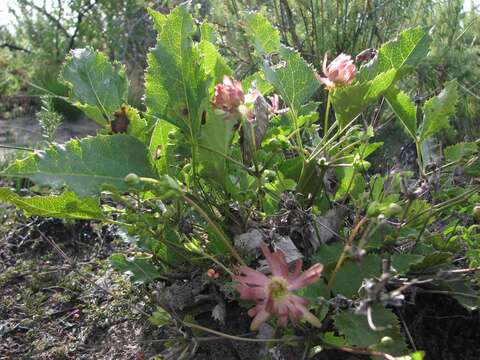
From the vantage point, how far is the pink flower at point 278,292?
739 millimetres

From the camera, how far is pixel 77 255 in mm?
1686

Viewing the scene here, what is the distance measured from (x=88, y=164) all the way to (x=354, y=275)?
461 mm

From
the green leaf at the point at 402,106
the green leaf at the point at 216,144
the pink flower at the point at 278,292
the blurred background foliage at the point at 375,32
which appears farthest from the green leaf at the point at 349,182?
the blurred background foliage at the point at 375,32

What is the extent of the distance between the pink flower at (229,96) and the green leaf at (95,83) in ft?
0.94

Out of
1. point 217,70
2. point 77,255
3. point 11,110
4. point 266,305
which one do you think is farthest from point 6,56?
point 266,305

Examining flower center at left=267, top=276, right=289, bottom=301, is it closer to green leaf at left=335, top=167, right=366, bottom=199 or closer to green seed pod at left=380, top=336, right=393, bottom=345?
green seed pod at left=380, top=336, right=393, bottom=345

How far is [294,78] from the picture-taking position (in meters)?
1.02

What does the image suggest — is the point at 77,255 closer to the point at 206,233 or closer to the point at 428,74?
the point at 206,233

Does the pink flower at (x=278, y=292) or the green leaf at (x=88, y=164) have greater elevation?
the green leaf at (x=88, y=164)

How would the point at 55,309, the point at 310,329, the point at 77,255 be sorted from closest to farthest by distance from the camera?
1. the point at 310,329
2. the point at 55,309
3. the point at 77,255

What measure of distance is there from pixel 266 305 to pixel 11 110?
424 centimetres

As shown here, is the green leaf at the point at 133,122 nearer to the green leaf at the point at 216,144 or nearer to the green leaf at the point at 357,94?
the green leaf at the point at 216,144

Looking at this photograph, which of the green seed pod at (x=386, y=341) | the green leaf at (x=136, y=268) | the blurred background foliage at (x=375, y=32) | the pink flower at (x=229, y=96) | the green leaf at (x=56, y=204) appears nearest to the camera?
the green seed pod at (x=386, y=341)

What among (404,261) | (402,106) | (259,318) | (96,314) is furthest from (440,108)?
(96,314)
